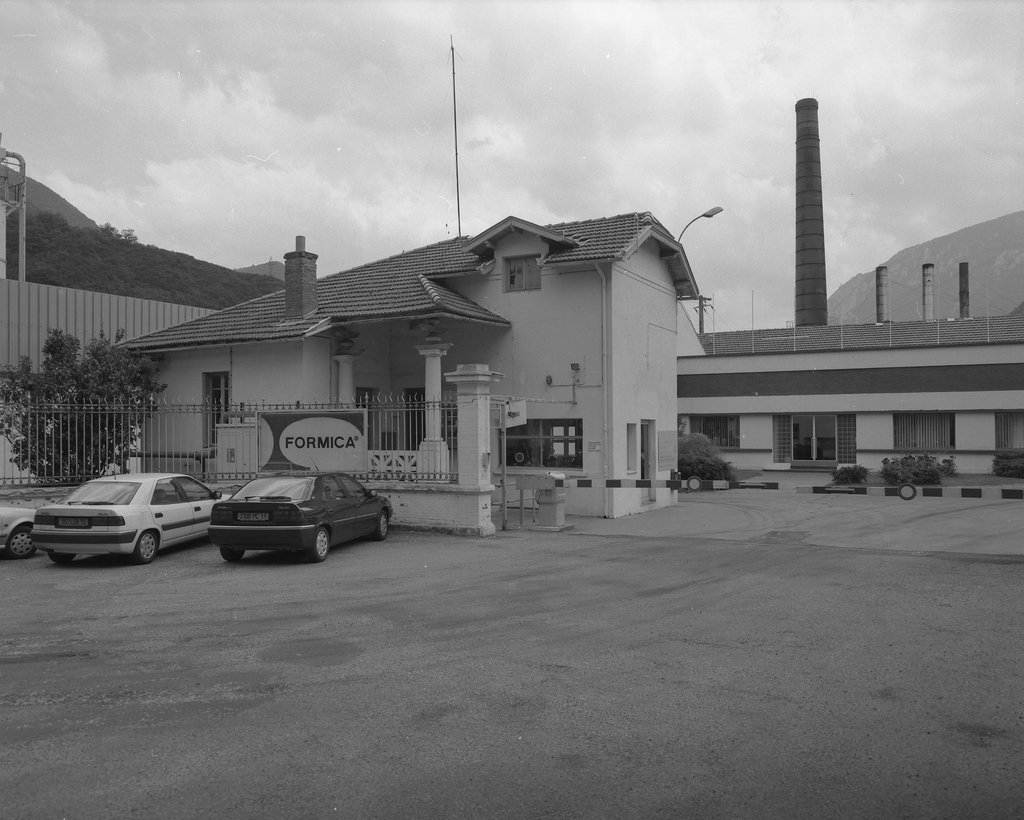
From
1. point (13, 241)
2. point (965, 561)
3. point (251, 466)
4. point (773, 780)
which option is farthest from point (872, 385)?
point (13, 241)

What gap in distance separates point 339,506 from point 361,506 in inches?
33.2

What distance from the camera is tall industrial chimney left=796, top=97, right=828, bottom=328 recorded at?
4622cm

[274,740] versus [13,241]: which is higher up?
[13,241]

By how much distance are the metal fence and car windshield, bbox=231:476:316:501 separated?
340 centimetres

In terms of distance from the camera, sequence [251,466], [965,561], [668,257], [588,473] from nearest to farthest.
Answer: [965,561]
[251,466]
[588,473]
[668,257]

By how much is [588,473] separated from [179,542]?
8964mm

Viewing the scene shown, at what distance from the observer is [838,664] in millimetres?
6887

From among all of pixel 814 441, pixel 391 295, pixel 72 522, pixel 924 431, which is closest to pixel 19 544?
pixel 72 522

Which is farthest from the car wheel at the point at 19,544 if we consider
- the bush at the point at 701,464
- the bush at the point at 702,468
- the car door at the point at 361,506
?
the bush at the point at 702,468

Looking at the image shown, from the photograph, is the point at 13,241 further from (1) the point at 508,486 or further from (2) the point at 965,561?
(2) the point at 965,561

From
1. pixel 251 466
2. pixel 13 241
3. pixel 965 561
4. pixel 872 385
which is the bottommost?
pixel 965 561

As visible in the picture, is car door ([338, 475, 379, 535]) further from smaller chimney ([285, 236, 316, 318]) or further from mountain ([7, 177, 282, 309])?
mountain ([7, 177, 282, 309])

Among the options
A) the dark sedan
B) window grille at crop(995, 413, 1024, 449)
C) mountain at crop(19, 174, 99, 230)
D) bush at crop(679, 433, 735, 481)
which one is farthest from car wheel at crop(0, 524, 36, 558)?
mountain at crop(19, 174, 99, 230)

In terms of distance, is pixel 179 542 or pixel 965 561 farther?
pixel 179 542
